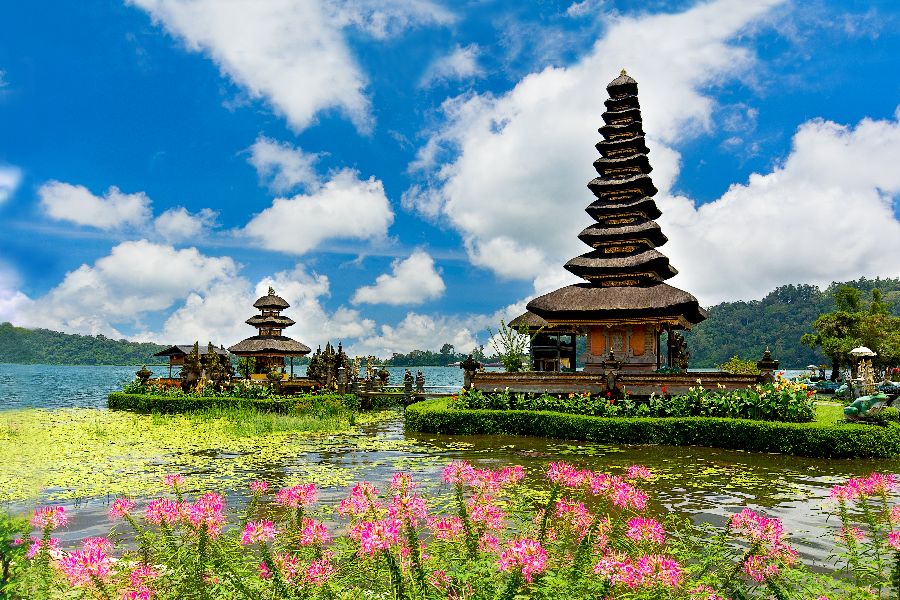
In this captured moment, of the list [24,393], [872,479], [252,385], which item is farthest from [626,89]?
[24,393]

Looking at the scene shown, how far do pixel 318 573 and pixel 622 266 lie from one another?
2431 centimetres

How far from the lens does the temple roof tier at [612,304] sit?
23.6 metres

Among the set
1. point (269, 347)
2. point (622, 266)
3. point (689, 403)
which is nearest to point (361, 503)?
point (689, 403)

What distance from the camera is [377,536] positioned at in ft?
10.9

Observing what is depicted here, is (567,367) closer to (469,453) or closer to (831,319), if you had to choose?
(469,453)

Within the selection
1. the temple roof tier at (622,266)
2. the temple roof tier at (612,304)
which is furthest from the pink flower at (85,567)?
the temple roof tier at (622,266)

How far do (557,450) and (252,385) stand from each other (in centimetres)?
1844

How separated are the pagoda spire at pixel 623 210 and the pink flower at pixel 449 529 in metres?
23.3

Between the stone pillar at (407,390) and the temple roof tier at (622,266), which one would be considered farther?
the stone pillar at (407,390)

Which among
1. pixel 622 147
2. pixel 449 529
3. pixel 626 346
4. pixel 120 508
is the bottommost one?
pixel 449 529

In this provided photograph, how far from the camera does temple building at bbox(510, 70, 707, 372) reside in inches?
969

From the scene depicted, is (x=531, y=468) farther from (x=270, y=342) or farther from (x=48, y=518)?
(x=270, y=342)

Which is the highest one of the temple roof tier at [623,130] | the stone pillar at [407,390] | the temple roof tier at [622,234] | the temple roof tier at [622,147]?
the temple roof tier at [623,130]

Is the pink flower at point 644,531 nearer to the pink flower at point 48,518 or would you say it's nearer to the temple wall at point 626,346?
the pink flower at point 48,518
